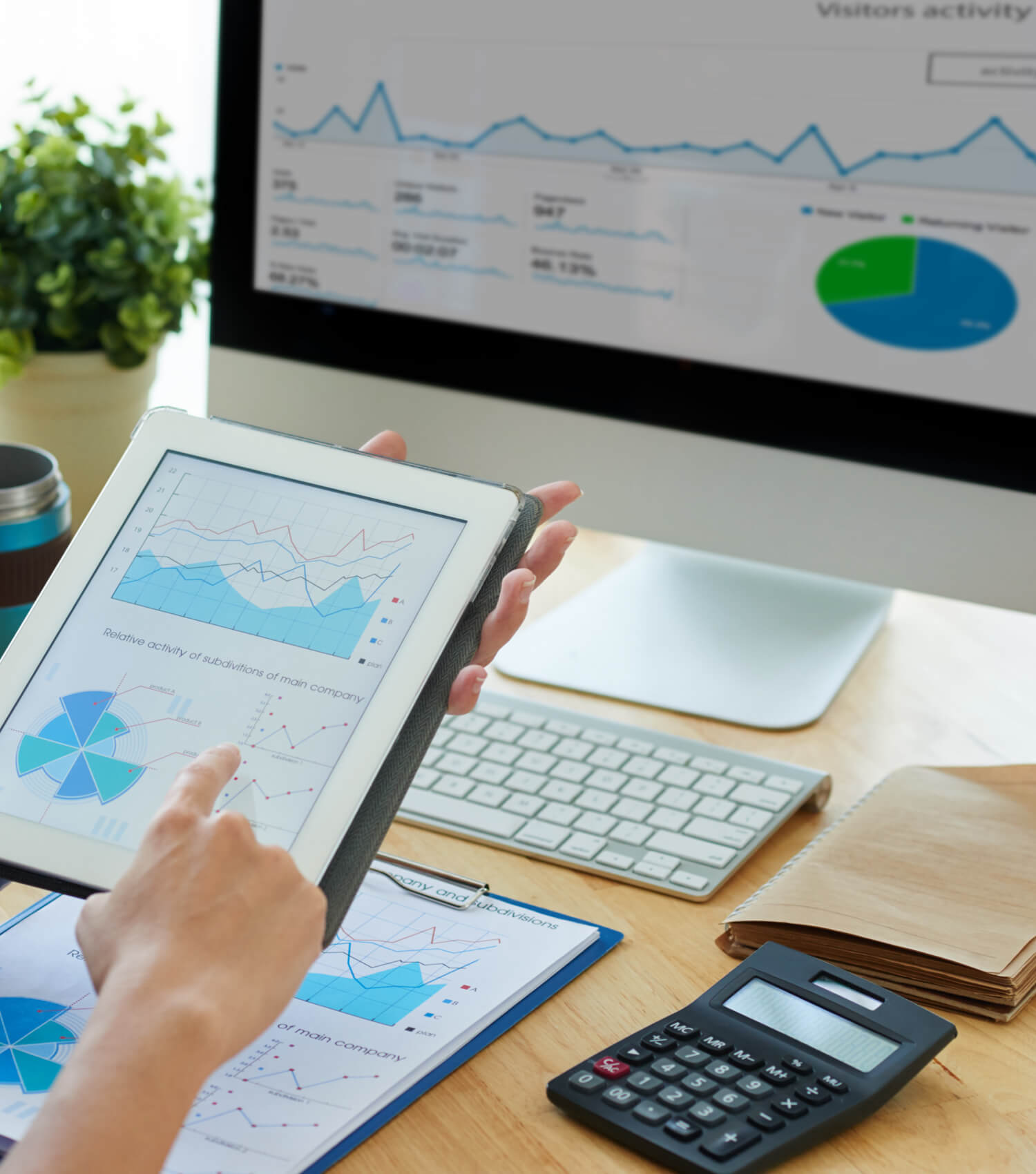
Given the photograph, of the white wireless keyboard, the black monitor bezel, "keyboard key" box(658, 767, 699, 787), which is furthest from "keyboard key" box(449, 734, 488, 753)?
the black monitor bezel

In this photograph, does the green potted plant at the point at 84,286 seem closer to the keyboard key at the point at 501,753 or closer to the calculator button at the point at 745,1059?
the keyboard key at the point at 501,753

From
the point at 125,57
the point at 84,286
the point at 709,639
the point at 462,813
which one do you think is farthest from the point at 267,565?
the point at 125,57

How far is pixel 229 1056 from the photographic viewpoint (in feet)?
1.29

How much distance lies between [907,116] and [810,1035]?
1.54ft

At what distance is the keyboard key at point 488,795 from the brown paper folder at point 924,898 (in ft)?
0.49

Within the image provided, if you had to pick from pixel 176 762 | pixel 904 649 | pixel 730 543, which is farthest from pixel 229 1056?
pixel 904 649

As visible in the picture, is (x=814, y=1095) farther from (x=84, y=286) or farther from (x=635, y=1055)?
(x=84, y=286)

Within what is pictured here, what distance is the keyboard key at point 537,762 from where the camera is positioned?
0.70m

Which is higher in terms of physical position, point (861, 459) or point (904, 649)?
point (861, 459)

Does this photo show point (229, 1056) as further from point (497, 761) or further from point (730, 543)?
point (730, 543)

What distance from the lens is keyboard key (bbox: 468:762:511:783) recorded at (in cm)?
Answer: 69

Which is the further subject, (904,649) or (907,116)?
(904,649)

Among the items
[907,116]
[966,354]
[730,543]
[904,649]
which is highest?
[907,116]

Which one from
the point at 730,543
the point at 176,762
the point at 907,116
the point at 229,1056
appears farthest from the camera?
the point at 730,543
